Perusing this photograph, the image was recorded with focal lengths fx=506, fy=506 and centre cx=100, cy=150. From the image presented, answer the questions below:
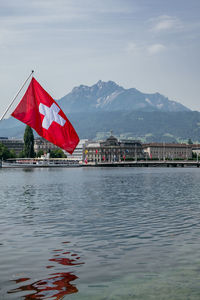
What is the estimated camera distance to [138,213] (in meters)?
30.6

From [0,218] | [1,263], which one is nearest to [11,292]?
[1,263]

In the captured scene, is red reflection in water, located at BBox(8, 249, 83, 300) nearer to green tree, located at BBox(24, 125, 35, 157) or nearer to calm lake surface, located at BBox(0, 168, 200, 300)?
calm lake surface, located at BBox(0, 168, 200, 300)

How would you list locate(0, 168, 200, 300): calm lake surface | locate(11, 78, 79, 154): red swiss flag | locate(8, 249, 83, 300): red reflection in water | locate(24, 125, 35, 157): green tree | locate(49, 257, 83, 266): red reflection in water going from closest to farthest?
1. locate(8, 249, 83, 300): red reflection in water
2. locate(0, 168, 200, 300): calm lake surface
3. locate(49, 257, 83, 266): red reflection in water
4. locate(11, 78, 79, 154): red swiss flag
5. locate(24, 125, 35, 157): green tree

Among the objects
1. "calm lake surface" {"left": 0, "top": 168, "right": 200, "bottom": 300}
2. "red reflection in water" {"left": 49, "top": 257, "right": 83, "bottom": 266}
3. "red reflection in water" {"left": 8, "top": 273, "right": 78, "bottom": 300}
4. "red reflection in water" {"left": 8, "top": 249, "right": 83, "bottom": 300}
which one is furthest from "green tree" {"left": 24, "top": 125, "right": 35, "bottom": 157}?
"red reflection in water" {"left": 8, "top": 273, "right": 78, "bottom": 300}

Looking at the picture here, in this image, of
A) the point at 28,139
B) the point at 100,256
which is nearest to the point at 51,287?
the point at 100,256

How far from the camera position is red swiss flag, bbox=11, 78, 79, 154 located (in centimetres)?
1608

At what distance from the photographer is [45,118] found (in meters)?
16.2

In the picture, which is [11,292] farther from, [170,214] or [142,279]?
[170,214]

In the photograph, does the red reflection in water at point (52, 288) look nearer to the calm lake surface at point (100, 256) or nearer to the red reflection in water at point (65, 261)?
the calm lake surface at point (100, 256)

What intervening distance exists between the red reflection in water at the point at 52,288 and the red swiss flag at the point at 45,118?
13.4 ft

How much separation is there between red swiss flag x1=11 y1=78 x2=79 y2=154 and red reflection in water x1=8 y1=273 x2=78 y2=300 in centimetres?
410

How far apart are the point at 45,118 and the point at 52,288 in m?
5.69

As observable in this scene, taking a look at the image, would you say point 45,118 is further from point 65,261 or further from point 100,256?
point 100,256

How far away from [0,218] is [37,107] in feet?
41.8
